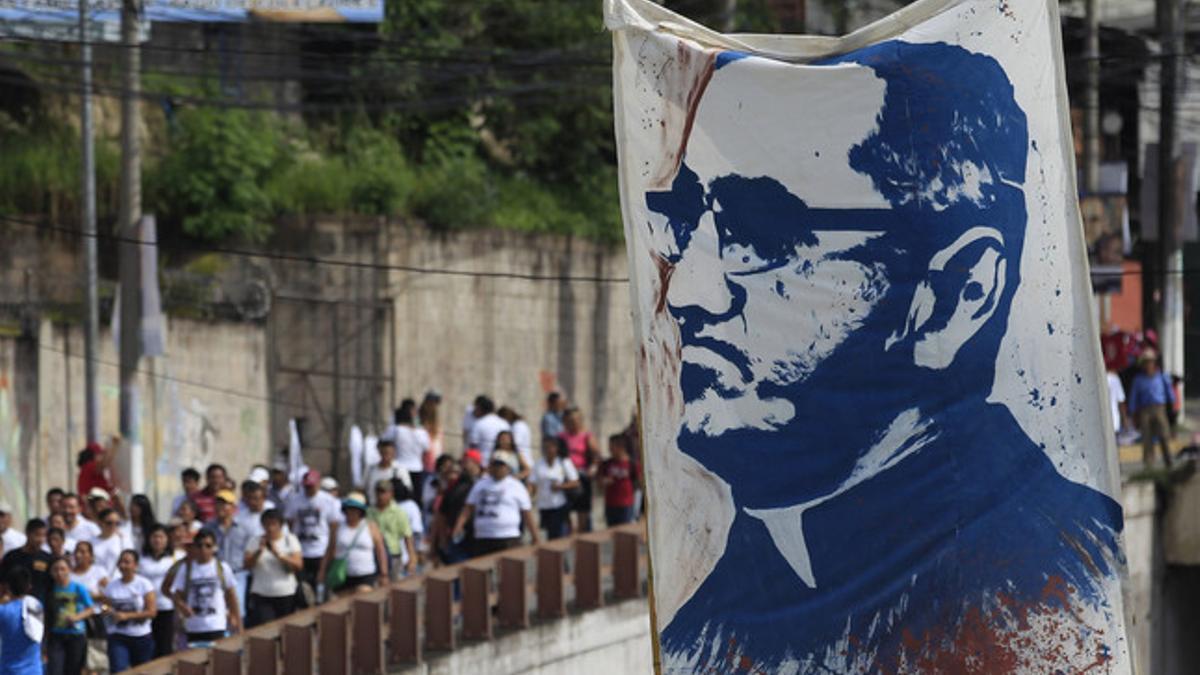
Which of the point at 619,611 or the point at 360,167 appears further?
the point at 360,167

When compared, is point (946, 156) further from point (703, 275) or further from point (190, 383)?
point (190, 383)

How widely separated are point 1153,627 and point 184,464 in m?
11.4

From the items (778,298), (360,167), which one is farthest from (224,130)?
(778,298)

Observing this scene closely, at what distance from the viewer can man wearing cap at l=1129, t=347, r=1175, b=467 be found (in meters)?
26.0

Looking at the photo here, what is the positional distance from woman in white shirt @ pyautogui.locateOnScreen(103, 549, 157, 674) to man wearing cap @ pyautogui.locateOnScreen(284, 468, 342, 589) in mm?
2370

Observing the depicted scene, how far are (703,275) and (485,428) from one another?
11626 millimetres

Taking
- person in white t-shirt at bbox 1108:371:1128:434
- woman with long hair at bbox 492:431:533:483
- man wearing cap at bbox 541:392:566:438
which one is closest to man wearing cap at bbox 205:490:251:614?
woman with long hair at bbox 492:431:533:483

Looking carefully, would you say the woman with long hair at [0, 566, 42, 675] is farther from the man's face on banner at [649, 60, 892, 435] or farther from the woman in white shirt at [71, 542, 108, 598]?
the man's face on banner at [649, 60, 892, 435]

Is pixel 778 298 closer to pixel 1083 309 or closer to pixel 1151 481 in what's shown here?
pixel 1083 309

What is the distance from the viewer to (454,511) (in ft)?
66.9

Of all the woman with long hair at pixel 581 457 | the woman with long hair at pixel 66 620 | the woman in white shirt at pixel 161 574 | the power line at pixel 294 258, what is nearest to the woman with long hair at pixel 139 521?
the woman in white shirt at pixel 161 574

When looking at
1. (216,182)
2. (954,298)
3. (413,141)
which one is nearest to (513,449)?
(216,182)

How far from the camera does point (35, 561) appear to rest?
16.5 meters

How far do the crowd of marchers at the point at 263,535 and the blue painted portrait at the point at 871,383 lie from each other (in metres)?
6.13
